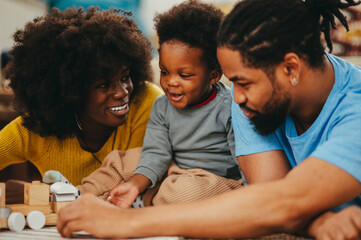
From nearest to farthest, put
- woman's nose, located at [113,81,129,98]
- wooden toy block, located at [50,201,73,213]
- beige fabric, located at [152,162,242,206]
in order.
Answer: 1. wooden toy block, located at [50,201,73,213]
2. beige fabric, located at [152,162,242,206]
3. woman's nose, located at [113,81,129,98]

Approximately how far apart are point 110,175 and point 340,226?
2.91ft

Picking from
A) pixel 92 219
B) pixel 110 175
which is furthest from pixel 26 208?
pixel 110 175

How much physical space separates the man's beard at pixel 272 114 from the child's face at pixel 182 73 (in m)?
0.37

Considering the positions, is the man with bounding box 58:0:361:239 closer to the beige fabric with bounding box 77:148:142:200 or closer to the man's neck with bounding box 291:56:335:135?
the man's neck with bounding box 291:56:335:135

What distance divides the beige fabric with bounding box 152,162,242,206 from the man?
162 mm

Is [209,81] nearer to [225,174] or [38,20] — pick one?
[225,174]

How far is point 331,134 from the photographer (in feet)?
3.08

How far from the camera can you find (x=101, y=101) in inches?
60.2

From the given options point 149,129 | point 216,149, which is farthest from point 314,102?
point 149,129

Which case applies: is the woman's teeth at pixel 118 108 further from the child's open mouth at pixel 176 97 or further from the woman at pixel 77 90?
the child's open mouth at pixel 176 97

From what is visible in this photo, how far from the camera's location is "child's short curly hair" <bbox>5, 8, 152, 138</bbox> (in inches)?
58.4

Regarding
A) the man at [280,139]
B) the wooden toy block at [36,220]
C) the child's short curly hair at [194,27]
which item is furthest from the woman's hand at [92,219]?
the child's short curly hair at [194,27]

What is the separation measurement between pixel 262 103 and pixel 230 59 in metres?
0.14

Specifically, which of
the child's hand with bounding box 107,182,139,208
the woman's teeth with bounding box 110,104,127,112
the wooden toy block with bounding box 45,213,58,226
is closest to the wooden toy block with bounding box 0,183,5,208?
the wooden toy block with bounding box 45,213,58,226
